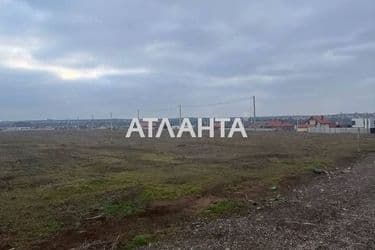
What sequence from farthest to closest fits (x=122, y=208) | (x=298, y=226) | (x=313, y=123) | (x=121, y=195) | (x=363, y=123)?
(x=313, y=123) → (x=363, y=123) → (x=121, y=195) → (x=122, y=208) → (x=298, y=226)

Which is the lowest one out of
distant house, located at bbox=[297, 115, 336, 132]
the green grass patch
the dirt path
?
the dirt path

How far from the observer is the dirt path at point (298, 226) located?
42.4ft

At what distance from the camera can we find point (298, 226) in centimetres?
1488

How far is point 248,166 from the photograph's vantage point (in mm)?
31266

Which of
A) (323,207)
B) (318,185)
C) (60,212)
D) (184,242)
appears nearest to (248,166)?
(318,185)

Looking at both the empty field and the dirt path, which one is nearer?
the dirt path

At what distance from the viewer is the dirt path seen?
12.9 meters

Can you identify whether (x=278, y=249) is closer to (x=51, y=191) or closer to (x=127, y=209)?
(x=127, y=209)

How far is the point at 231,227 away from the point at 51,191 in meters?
9.66

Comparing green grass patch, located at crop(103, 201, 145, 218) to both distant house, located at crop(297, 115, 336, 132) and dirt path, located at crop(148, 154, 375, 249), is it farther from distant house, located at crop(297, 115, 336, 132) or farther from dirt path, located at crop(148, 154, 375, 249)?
distant house, located at crop(297, 115, 336, 132)

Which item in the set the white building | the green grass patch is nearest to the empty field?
the green grass patch

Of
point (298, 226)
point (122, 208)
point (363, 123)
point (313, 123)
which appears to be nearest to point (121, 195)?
point (122, 208)

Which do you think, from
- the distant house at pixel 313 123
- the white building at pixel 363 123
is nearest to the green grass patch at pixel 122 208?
the white building at pixel 363 123

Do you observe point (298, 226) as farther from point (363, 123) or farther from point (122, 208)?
point (363, 123)
